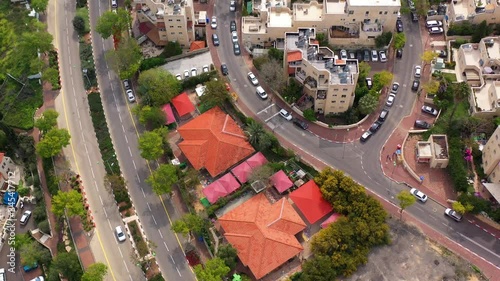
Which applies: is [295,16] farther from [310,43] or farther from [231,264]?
[231,264]

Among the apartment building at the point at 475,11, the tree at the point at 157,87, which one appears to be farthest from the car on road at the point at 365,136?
the tree at the point at 157,87

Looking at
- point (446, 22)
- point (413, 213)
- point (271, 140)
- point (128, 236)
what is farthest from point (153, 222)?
point (446, 22)

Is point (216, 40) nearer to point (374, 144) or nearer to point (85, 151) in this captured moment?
point (85, 151)

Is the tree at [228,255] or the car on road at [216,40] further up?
the car on road at [216,40]

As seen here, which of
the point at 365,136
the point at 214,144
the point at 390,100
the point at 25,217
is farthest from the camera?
the point at 390,100

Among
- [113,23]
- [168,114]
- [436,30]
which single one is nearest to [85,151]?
[168,114]

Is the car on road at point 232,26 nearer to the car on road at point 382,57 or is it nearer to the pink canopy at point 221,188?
the car on road at point 382,57
